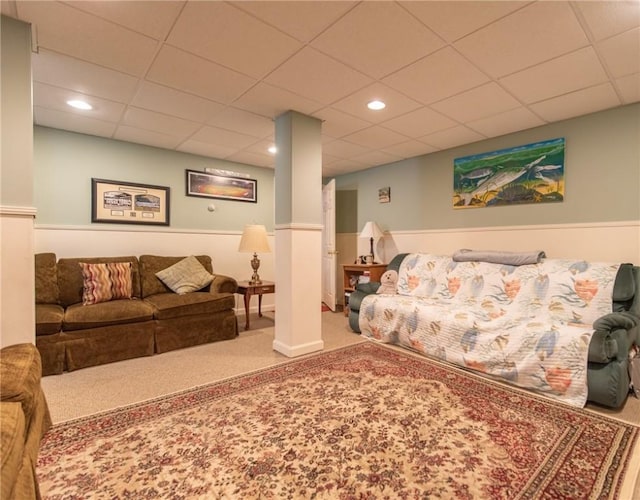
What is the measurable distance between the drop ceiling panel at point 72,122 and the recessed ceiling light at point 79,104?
0.25 metres

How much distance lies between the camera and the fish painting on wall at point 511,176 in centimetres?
327

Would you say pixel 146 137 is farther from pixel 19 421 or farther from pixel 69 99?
pixel 19 421

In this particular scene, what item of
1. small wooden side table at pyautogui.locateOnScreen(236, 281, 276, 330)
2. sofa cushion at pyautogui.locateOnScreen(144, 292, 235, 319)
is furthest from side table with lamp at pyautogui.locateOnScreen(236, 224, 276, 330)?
sofa cushion at pyautogui.locateOnScreen(144, 292, 235, 319)

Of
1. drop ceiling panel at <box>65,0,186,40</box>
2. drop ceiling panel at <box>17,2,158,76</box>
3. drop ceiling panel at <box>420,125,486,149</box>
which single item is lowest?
drop ceiling panel at <box>420,125,486,149</box>

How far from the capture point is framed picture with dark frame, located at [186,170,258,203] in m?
4.44

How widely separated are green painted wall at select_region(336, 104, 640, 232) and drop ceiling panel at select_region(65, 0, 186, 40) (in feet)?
11.2

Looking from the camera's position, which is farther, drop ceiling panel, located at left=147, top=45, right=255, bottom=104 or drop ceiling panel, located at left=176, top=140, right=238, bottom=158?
drop ceiling panel, located at left=176, top=140, right=238, bottom=158

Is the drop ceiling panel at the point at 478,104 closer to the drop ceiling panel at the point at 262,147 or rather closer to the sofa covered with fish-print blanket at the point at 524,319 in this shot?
the sofa covered with fish-print blanket at the point at 524,319

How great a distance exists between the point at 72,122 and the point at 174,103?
1.29 m

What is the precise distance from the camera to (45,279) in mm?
3098

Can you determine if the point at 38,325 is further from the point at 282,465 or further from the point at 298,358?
the point at 282,465

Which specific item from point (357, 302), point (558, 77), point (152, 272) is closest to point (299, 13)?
point (558, 77)

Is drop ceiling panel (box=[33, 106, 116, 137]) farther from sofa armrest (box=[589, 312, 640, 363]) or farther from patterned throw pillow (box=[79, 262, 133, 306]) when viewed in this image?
sofa armrest (box=[589, 312, 640, 363])

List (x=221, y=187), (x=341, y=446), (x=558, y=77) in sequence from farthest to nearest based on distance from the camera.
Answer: (x=221, y=187) → (x=558, y=77) → (x=341, y=446)
